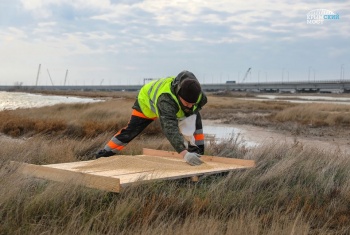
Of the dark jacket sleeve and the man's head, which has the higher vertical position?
the man's head

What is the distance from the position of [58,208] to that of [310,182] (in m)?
3.42

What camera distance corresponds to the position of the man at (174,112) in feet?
20.4

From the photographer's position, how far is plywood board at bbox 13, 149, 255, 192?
4852 mm

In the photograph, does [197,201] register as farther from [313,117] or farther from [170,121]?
[313,117]

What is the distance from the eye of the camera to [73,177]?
16.2 feet

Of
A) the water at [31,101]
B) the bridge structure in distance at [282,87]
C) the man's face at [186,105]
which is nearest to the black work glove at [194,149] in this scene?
the man's face at [186,105]

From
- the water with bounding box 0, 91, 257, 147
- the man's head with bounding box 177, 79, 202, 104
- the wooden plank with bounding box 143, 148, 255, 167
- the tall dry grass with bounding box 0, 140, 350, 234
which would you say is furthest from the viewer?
the water with bounding box 0, 91, 257, 147

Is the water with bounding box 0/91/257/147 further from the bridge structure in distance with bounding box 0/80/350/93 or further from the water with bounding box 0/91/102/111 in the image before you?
the bridge structure in distance with bounding box 0/80/350/93

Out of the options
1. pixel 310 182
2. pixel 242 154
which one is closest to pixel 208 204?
pixel 310 182

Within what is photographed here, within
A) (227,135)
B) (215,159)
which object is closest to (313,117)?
(227,135)

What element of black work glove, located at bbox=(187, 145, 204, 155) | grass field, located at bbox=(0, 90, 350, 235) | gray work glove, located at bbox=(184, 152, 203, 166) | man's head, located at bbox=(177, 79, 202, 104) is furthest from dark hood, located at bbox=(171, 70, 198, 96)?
grass field, located at bbox=(0, 90, 350, 235)

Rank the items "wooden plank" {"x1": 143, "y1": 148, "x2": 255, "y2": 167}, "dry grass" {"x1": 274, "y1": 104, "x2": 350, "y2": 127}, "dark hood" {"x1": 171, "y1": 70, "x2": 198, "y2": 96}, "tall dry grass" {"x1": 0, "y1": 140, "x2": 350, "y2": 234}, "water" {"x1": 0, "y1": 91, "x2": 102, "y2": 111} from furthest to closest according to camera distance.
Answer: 1. "water" {"x1": 0, "y1": 91, "x2": 102, "y2": 111}
2. "dry grass" {"x1": 274, "y1": 104, "x2": 350, "y2": 127}
3. "wooden plank" {"x1": 143, "y1": 148, "x2": 255, "y2": 167}
4. "dark hood" {"x1": 171, "y1": 70, "x2": 198, "y2": 96}
5. "tall dry grass" {"x1": 0, "y1": 140, "x2": 350, "y2": 234}

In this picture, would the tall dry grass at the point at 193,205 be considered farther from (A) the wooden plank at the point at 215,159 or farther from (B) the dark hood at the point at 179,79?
(B) the dark hood at the point at 179,79

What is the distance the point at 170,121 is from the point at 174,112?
0.18 meters
